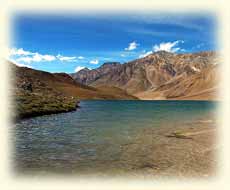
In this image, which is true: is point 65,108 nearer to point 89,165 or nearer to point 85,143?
point 85,143

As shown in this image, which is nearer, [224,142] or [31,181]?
[31,181]

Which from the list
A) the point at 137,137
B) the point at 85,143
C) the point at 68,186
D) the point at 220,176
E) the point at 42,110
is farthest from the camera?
the point at 42,110

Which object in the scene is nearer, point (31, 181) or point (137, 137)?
point (31, 181)

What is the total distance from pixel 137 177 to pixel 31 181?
508 centimetres

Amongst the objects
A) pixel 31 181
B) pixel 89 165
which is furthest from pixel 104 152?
pixel 31 181

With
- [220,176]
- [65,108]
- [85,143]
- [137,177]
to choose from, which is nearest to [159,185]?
[137,177]

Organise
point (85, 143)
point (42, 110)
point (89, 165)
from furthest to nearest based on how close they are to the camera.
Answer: point (42, 110) → point (85, 143) → point (89, 165)

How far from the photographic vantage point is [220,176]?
48.3ft

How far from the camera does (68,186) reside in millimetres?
12469

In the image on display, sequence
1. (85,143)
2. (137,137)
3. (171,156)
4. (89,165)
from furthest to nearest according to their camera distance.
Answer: (137,137), (85,143), (171,156), (89,165)

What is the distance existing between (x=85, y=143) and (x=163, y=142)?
663cm

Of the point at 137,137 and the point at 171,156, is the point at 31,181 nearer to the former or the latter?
the point at 171,156

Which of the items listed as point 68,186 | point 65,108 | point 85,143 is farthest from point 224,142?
point 65,108

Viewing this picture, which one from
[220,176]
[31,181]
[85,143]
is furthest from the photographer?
[85,143]
